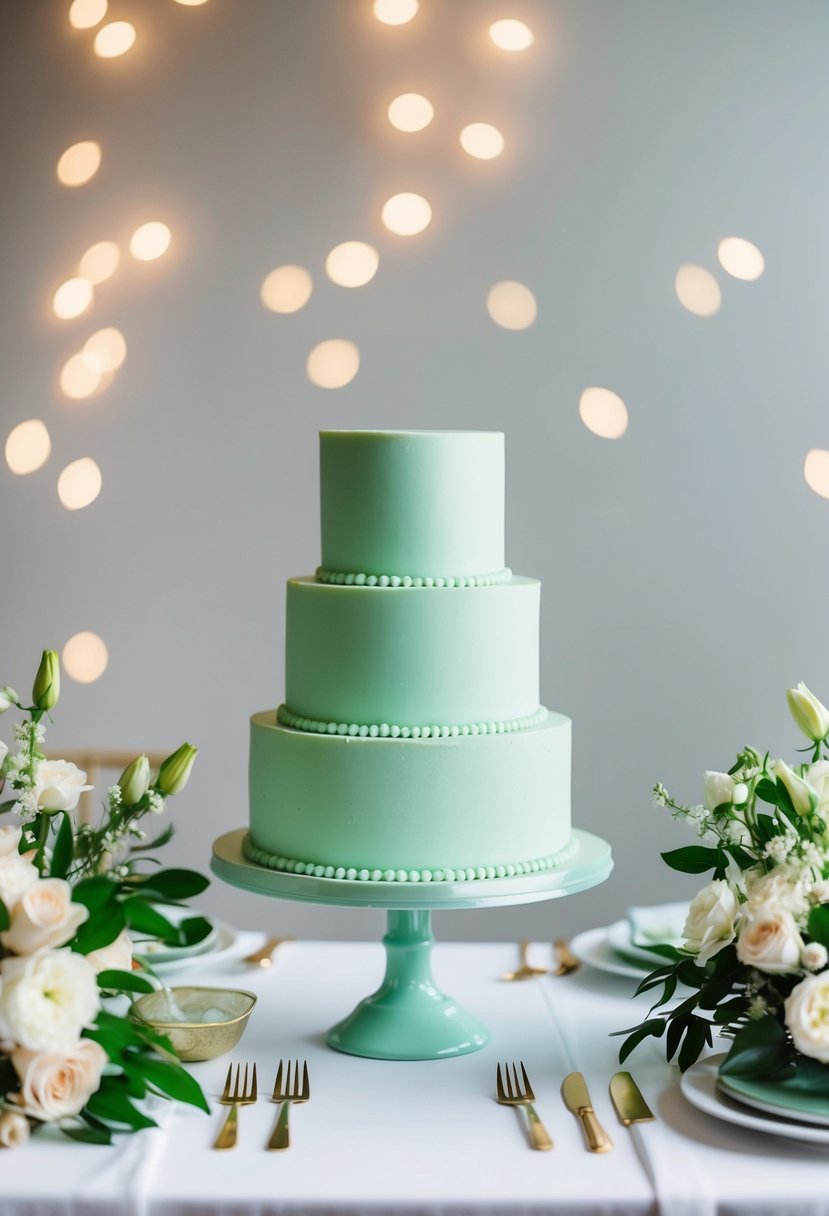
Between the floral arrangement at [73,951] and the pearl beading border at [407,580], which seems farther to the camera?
the pearl beading border at [407,580]

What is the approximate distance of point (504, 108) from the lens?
3359 mm

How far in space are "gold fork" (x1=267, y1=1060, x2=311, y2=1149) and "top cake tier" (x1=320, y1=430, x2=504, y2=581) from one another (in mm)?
669

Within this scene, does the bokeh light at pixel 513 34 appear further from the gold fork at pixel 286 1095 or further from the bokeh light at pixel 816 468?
the gold fork at pixel 286 1095

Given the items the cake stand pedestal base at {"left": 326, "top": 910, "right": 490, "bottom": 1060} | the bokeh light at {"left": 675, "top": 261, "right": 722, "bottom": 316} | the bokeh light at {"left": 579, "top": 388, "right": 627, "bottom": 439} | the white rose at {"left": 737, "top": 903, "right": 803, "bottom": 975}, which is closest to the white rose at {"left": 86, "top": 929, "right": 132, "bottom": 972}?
the cake stand pedestal base at {"left": 326, "top": 910, "right": 490, "bottom": 1060}

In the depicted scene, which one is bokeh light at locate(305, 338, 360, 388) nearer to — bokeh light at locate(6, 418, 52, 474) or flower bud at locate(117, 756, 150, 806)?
bokeh light at locate(6, 418, 52, 474)

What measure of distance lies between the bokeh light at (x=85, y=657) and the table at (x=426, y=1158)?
1.85m

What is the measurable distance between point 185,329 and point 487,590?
1.86 meters

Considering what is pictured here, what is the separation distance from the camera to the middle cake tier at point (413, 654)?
→ 1817mm

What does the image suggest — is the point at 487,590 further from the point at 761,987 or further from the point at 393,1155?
the point at 393,1155

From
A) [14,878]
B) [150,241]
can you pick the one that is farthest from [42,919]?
[150,241]

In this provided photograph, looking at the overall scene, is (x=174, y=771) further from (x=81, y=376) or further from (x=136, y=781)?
(x=81, y=376)

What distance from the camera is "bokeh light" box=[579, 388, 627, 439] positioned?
3.38 meters

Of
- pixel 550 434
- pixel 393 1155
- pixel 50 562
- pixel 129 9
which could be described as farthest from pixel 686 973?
pixel 129 9

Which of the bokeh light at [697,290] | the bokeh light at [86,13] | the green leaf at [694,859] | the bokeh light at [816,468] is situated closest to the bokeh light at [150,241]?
the bokeh light at [86,13]
